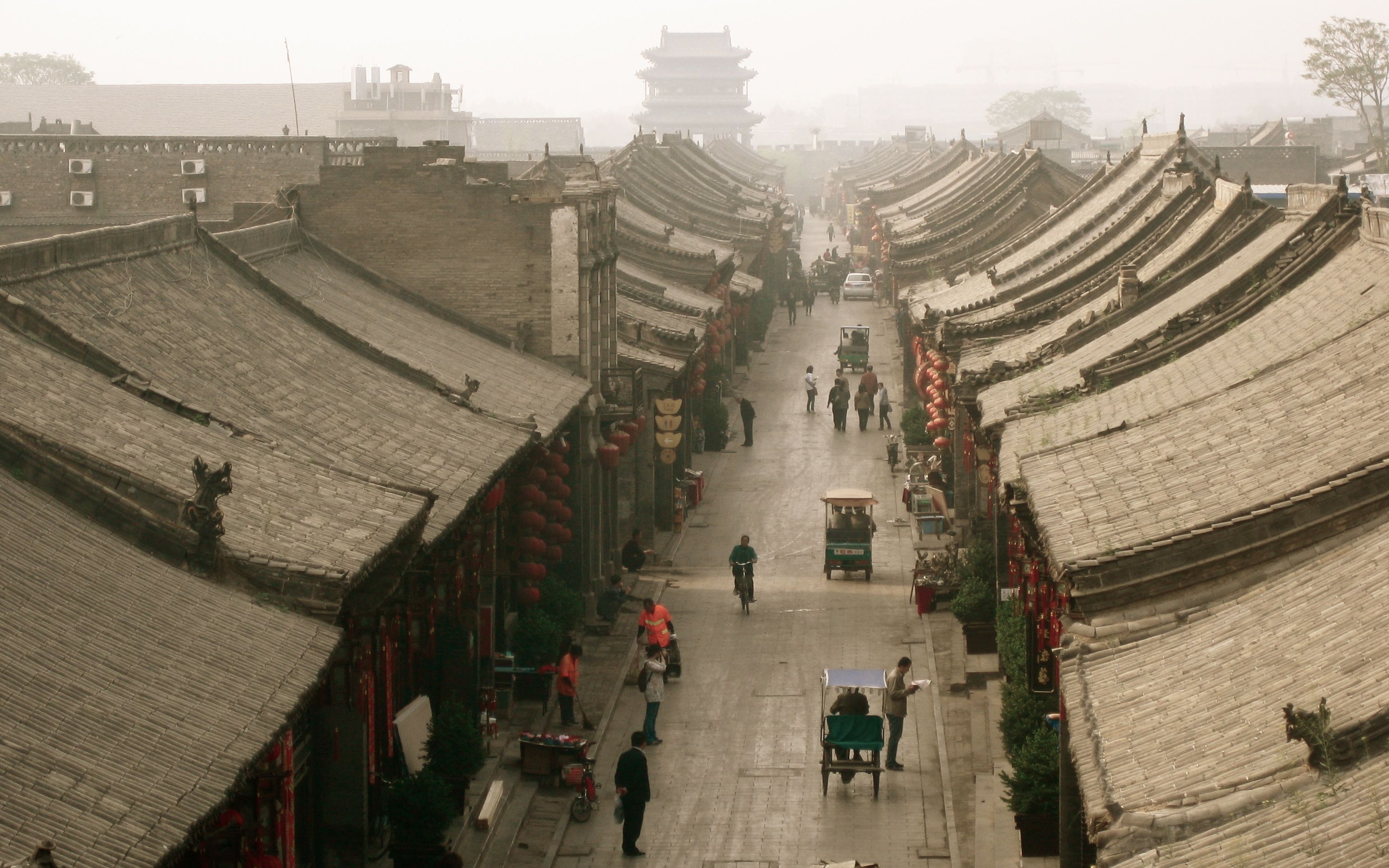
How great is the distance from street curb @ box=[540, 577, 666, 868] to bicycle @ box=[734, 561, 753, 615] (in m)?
1.76

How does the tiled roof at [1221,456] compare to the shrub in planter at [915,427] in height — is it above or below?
above

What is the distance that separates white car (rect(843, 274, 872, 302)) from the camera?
260 feet

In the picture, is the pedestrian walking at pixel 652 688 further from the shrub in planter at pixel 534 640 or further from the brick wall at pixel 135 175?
the brick wall at pixel 135 175

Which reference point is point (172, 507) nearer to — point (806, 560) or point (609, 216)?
point (609, 216)

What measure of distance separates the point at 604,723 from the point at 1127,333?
887cm

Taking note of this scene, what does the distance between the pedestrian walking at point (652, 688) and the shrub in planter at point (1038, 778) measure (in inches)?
236

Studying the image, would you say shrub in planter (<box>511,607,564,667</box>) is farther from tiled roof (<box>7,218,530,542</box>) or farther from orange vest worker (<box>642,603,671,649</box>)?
tiled roof (<box>7,218,530,542</box>)

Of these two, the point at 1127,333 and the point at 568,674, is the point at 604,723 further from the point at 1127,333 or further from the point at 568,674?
the point at 1127,333

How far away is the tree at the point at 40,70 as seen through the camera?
13525 cm

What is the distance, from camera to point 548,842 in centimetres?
1989

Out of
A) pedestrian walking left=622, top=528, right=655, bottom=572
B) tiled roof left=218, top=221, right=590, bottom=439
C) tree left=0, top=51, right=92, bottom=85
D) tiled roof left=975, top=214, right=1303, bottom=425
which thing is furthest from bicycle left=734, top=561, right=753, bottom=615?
tree left=0, top=51, right=92, bottom=85

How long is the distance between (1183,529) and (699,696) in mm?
11340

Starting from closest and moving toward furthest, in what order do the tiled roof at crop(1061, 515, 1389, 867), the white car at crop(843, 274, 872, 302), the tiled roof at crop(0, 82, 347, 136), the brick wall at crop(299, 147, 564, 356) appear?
1. the tiled roof at crop(1061, 515, 1389, 867)
2. the brick wall at crop(299, 147, 564, 356)
3. the white car at crop(843, 274, 872, 302)
4. the tiled roof at crop(0, 82, 347, 136)

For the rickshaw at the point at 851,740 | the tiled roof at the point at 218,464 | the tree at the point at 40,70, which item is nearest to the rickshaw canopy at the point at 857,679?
the rickshaw at the point at 851,740
